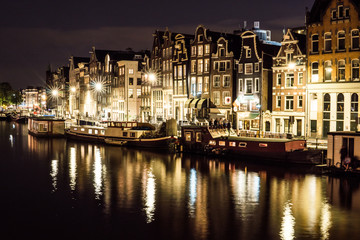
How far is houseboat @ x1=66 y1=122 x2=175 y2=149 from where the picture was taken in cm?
6118

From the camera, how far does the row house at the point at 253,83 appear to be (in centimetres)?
6706

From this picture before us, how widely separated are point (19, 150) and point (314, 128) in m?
42.4

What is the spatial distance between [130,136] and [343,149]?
33987 millimetres

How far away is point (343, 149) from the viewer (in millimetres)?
39938

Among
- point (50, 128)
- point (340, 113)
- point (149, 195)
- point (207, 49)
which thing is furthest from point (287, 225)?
point (50, 128)

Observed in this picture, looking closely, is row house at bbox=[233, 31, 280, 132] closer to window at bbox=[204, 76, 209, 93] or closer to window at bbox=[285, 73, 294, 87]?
Result: window at bbox=[285, 73, 294, 87]

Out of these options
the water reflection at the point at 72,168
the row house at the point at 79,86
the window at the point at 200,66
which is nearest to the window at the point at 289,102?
the window at the point at 200,66

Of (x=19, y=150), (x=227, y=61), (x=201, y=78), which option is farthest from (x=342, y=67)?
(x=19, y=150)

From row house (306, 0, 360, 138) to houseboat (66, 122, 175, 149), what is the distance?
20.1 metres

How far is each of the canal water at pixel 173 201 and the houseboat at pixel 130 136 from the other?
910 cm

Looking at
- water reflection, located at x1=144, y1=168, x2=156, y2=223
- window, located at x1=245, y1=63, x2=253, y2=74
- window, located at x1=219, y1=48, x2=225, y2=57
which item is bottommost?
water reflection, located at x1=144, y1=168, x2=156, y2=223

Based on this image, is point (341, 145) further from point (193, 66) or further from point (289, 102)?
point (193, 66)

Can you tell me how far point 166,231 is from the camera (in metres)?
25.5

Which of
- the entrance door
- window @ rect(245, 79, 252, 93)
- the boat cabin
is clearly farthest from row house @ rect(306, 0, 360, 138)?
the boat cabin
